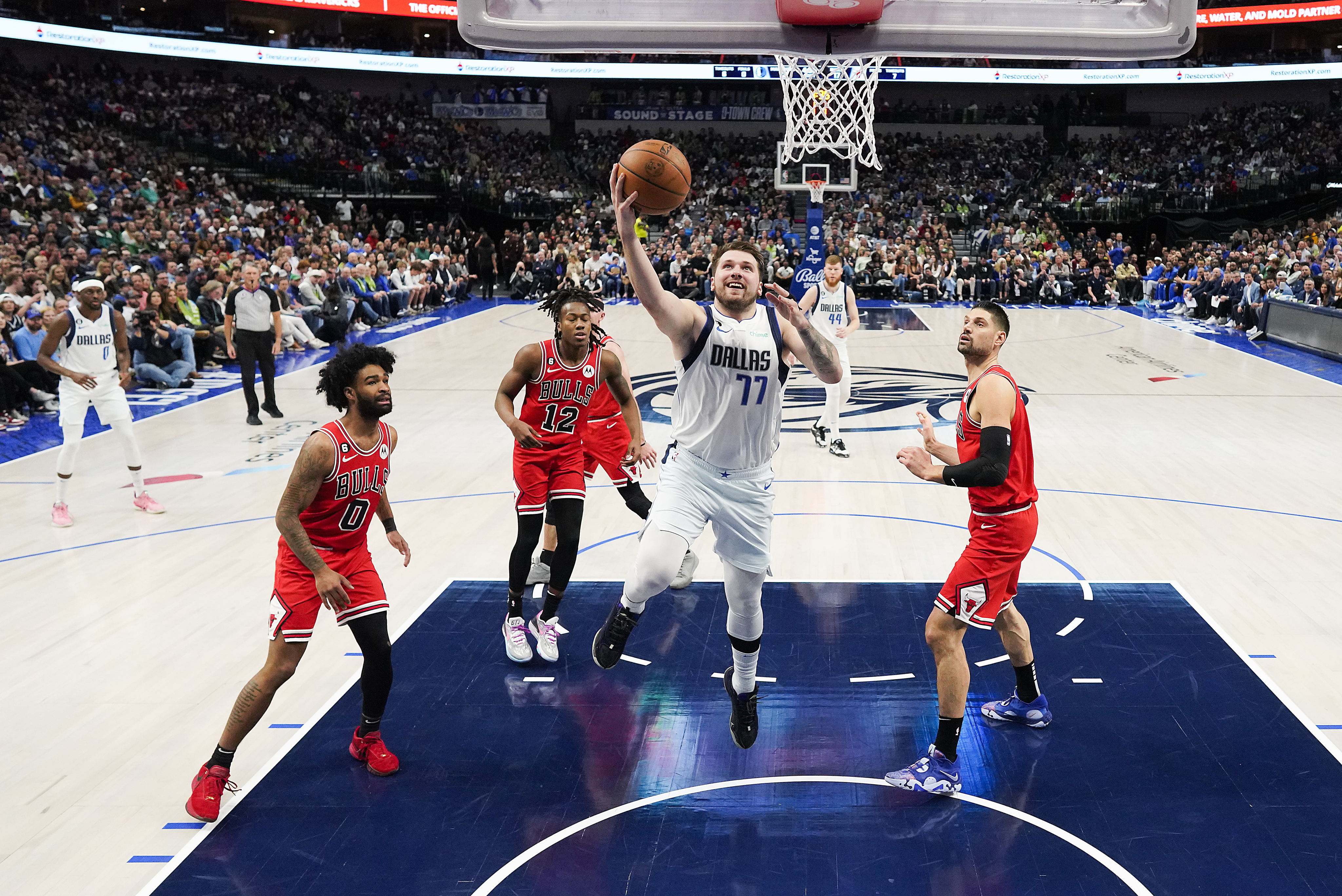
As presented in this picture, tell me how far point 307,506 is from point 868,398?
9255mm

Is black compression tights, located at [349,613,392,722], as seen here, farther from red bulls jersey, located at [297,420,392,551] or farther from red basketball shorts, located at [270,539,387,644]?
red bulls jersey, located at [297,420,392,551]

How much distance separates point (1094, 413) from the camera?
11391 millimetres

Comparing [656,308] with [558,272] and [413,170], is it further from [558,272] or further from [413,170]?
[413,170]

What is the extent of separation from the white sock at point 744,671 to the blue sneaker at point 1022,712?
3.70ft

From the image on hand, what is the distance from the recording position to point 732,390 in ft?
12.9

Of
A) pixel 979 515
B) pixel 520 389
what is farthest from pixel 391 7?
pixel 979 515

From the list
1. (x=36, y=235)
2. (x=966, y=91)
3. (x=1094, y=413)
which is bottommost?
(x=1094, y=413)

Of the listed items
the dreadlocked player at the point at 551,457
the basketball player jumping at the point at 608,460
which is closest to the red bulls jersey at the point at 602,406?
the basketball player jumping at the point at 608,460

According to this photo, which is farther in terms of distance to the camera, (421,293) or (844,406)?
(421,293)

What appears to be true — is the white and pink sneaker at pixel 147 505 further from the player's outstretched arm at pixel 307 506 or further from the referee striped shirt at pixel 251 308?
the player's outstretched arm at pixel 307 506

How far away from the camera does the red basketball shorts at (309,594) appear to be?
3885mm

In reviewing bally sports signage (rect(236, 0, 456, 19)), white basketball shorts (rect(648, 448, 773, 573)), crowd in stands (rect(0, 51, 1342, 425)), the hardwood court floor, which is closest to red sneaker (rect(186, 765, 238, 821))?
the hardwood court floor

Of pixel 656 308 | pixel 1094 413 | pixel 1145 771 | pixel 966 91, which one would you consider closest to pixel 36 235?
pixel 1094 413

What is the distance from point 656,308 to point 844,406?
824 cm
